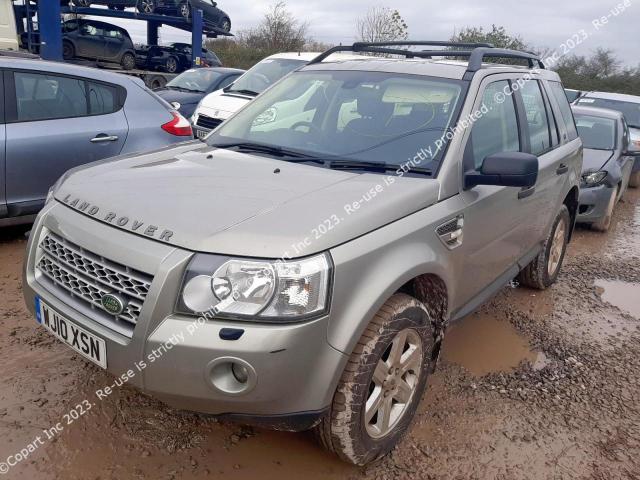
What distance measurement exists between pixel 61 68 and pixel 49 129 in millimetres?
643

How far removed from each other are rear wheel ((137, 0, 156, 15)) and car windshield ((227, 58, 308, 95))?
1061cm

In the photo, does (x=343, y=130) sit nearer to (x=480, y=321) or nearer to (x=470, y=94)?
(x=470, y=94)

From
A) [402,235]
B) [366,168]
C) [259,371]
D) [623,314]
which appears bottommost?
[623,314]

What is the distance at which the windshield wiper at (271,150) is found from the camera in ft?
9.23

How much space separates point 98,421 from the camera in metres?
2.59

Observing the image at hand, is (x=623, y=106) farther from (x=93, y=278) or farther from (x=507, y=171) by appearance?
(x=93, y=278)

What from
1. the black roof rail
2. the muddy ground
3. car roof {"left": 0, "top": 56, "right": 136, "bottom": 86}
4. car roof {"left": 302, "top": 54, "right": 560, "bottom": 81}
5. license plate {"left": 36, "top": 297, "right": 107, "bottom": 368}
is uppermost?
the black roof rail

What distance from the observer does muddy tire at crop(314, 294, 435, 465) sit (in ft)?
7.02

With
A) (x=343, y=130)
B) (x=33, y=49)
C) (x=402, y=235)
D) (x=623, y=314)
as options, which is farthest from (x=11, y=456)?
(x=33, y=49)

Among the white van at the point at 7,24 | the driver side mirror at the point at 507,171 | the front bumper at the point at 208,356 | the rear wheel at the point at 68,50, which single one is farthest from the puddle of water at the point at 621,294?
the rear wheel at the point at 68,50

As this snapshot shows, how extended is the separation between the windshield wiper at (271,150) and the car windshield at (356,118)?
3cm

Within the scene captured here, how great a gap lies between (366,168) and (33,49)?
1531 cm

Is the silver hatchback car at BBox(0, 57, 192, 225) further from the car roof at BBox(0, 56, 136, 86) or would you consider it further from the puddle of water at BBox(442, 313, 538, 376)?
the puddle of water at BBox(442, 313, 538, 376)

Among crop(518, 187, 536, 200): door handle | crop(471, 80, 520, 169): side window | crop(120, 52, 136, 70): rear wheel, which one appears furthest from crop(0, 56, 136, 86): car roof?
crop(120, 52, 136, 70): rear wheel
